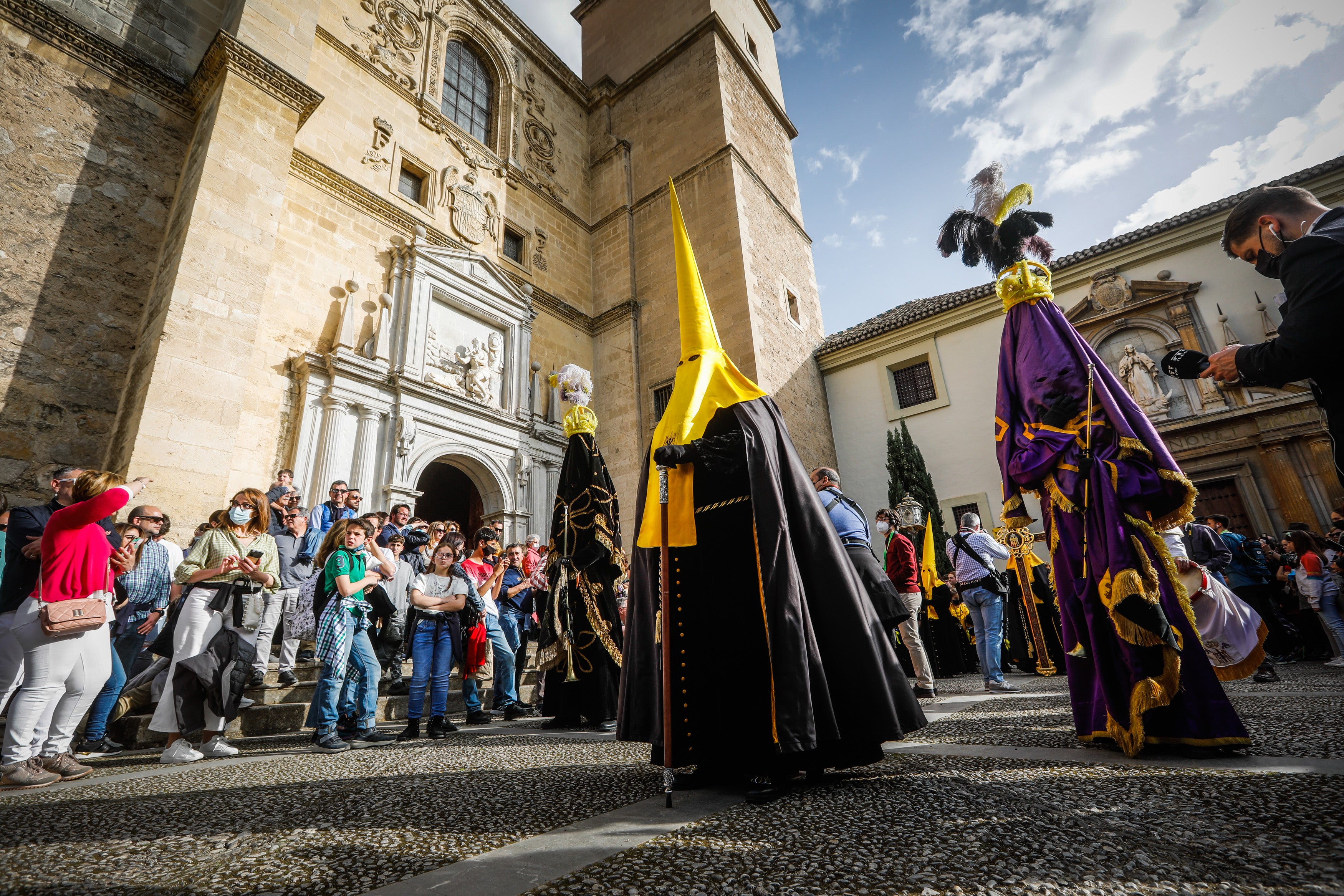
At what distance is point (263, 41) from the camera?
1013 centimetres

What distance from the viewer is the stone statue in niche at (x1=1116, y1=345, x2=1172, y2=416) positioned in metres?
12.6

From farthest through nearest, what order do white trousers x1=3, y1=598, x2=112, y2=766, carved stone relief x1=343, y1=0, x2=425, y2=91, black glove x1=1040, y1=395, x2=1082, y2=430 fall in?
carved stone relief x1=343, y1=0, x2=425, y2=91
white trousers x1=3, y1=598, x2=112, y2=766
black glove x1=1040, y1=395, x2=1082, y2=430

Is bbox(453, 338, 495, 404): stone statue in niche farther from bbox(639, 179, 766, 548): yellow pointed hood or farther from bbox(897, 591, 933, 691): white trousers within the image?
bbox(639, 179, 766, 548): yellow pointed hood

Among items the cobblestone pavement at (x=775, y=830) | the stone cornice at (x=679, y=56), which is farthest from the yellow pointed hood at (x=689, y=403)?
the stone cornice at (x=679, y=56)

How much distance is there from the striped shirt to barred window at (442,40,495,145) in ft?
44.8

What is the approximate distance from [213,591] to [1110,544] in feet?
17.6

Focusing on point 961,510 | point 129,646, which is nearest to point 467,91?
point 129,646

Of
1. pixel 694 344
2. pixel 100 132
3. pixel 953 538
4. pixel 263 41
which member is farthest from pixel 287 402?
pixel 953 538

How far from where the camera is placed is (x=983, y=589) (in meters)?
6.09

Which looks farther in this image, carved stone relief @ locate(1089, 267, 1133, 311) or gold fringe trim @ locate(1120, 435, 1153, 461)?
carved stone relief @ locate(1089, 267, 1133, 311)

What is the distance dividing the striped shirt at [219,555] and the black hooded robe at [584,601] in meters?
2.03

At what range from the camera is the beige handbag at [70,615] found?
10.2 ft

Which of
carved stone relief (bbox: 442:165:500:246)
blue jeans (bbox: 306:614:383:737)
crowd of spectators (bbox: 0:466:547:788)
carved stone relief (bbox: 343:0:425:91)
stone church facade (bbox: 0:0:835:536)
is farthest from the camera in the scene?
carved stone relief (bbox: 442:165:500:246)

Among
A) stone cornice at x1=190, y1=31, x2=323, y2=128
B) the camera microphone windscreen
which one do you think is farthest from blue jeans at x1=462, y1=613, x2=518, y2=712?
stone cornice at x1=190, y1=31, x2=323, y2=128
